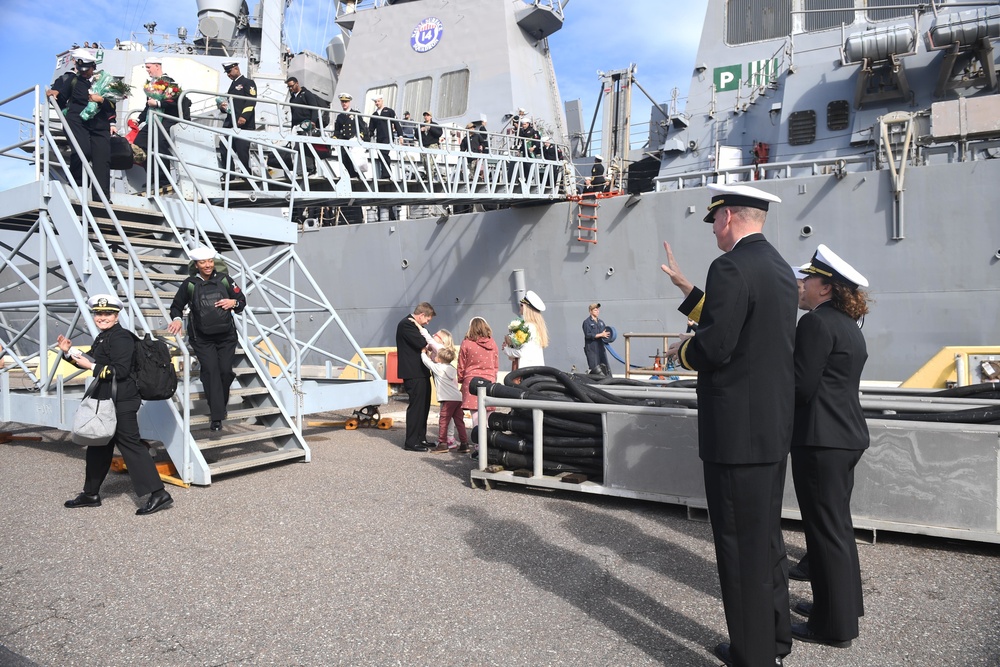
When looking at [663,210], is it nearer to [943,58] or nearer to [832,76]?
[832,76]

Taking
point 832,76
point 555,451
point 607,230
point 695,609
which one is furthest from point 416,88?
point 695,609

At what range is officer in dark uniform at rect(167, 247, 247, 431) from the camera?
6473 mm

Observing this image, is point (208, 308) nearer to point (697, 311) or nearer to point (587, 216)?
point (697, 311)

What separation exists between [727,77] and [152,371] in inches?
500

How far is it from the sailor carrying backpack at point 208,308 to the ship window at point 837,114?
35.4ft

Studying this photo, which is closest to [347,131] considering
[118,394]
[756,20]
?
[118,394]

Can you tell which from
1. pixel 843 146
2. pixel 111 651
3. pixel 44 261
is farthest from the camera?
pixel 843 146

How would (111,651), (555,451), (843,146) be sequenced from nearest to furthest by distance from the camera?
(111,651) < (555,451) < (843,146)

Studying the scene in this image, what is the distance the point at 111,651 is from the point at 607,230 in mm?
11472

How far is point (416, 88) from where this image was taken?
1789cm

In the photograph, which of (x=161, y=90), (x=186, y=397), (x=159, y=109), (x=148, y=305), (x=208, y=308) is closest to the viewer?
(x=186, y=397)

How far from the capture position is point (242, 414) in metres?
6.71

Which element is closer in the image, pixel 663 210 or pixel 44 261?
pixel 44 261

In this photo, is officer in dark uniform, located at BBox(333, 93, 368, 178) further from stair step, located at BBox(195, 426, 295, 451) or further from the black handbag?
stair step, located at BBox(195, 426, 295, 451)
